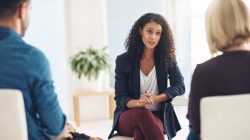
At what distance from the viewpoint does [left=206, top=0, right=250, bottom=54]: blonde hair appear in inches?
62.3

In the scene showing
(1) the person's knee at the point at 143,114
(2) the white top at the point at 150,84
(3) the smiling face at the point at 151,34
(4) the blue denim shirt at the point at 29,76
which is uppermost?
(3) the smiling face at the point at 151,34

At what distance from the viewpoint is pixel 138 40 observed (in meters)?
2.67

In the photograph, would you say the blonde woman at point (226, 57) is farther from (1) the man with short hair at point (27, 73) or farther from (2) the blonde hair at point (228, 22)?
(1) the man with short hair at point (27, 73)

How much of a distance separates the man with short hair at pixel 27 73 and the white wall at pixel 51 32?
3.67 m

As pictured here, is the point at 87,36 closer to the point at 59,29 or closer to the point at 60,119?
the point at 59,29

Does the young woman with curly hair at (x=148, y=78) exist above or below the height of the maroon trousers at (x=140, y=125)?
above

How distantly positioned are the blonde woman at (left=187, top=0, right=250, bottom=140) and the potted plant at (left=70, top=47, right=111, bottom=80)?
315cm

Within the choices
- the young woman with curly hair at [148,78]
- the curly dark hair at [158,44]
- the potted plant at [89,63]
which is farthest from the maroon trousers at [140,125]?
the potted plant at [89,63]

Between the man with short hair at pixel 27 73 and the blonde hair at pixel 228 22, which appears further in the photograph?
the blonde hair at pixel 228 22

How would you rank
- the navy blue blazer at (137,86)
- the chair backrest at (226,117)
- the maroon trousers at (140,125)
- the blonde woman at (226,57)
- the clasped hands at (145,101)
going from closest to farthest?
the chair backrest at (226,117) < the blonde woman at (226,57) < the maroon trousers at (140,125) < the clasped hands at (145,101) < the navy blue blazer at (137,86)

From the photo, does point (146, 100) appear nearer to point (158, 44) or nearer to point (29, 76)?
point (158, 44)

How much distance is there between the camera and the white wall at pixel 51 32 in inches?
202

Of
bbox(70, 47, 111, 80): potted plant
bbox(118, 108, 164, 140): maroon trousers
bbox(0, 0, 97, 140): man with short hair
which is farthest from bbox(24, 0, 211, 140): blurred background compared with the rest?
bbox(0, 0, 97, 140): man with short hair

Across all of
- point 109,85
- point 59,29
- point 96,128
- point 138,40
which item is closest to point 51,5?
point 59,29
